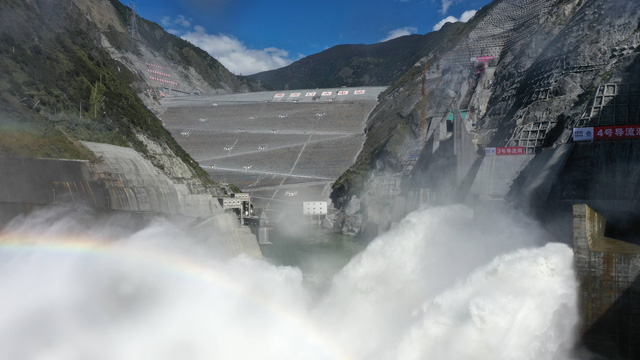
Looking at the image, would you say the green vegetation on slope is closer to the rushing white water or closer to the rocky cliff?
the rocky cliff

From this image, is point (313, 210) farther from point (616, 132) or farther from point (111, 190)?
point (616, 132)

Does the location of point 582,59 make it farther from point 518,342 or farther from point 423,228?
point 518,342

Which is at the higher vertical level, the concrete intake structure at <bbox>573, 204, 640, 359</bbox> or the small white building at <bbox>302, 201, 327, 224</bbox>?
the concrete intake structure at <bbox>573, 204, 640, 359</bbox>

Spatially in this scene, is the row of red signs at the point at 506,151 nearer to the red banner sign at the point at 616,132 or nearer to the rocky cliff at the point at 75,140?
the red banner sign at the point at 616,132

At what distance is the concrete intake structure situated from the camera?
1522 cm

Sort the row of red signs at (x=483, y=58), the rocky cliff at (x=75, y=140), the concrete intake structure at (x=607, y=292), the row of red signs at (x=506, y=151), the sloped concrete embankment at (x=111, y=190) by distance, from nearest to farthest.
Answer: the concrete intake structure at (x=607, y=292), the sloped concrete embankment at (x=111, y=190), the rocky cliff at (x=75, y=140), the row of red signs at (x=506, y=151), the row of red signs at (x=483, y=58)

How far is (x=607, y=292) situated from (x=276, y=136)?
229 feet

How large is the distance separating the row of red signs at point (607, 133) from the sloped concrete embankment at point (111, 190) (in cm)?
1944

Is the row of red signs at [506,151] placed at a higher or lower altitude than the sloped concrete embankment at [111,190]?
higher

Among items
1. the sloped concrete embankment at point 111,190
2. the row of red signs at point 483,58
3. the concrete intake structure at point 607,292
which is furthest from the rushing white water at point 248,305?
the row of red signs at point 483,58

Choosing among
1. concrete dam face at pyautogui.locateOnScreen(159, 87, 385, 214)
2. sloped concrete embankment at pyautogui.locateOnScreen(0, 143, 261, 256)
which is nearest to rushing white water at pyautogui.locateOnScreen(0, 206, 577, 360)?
sloped concrete embankment at pyautogui.locateOnScreen(0, 143, 261, 256)

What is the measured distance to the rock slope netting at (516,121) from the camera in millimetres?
21734

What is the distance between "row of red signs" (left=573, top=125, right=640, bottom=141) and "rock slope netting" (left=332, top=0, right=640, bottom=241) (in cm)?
62

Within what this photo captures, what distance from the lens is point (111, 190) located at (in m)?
25.3
